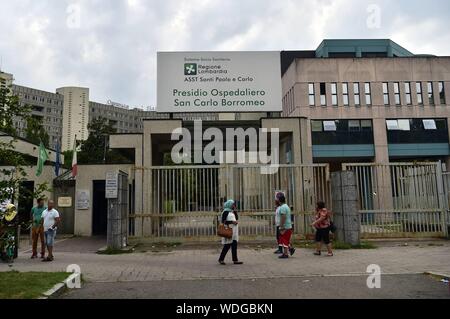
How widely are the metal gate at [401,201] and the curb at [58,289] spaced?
978 cm

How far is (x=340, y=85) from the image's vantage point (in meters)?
43.1

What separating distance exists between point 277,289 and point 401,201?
9.54 meters

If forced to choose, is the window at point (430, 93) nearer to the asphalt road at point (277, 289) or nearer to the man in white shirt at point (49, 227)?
the asphalt road at point (277, 289)

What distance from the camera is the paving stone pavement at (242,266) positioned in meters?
9.07

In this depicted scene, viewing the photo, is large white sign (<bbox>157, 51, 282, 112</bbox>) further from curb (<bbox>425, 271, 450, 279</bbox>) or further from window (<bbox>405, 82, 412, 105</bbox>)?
window (<bbox>405, 82, 412, 105</bbox>)

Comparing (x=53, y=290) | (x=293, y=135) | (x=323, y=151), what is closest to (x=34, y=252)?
(x=53, y=290)

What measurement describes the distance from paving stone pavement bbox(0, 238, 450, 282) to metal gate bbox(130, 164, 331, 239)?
5.68ft

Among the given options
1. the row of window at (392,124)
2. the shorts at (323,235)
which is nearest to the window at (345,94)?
the row of window at (392,124)

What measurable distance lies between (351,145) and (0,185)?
38068 millimetres

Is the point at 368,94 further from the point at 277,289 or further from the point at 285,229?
the point at 277,289

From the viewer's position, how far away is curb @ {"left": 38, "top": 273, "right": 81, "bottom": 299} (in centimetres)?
678

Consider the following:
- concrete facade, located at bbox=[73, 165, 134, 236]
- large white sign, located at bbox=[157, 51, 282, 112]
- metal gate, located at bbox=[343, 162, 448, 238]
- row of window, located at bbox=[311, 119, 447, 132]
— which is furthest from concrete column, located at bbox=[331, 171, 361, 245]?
row of window, located at bbox=[311, 119, 447, 132]

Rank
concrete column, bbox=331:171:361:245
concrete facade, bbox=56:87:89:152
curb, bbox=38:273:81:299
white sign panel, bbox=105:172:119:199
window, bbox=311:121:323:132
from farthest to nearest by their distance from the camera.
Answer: concrete facade, bbox=56:87:89:152 → window, bbox=311:121:323:132 → concrete column, bbox=331:171:361:245 → white sign panel, bbox=105:172:119:199 → curb, bbox=38:273:81:299
